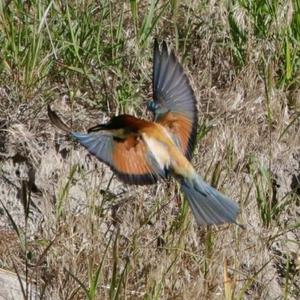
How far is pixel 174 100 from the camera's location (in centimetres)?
336

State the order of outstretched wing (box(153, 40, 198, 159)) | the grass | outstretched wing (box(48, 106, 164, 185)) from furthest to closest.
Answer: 1. the grass
2. outstretched wing (box(153, 40, 198, 159))
3. outstretched wing (box(48, 106, 164, 185))

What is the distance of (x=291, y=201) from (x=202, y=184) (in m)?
1.03

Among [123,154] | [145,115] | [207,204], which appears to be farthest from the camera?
[145,115]

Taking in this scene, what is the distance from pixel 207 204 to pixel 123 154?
29 centimetres

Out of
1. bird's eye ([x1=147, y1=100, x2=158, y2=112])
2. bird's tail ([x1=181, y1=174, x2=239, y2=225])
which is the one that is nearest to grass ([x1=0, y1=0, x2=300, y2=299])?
bird's tail ([x1=181, y1=174, x2=239, y2=225])

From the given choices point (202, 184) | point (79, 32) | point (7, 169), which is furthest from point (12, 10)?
point (202, 184)

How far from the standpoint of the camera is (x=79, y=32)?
172 inches

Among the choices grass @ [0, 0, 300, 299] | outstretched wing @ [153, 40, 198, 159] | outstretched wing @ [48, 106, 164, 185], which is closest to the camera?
outstretched wing @ [48, 106, 164, 185]

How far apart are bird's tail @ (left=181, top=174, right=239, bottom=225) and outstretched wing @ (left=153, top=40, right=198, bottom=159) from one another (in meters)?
0.09

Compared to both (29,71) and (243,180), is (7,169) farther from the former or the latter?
(243,180)

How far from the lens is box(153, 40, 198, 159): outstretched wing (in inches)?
131

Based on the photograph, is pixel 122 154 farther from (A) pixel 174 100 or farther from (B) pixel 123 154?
(A) pixel 174 100

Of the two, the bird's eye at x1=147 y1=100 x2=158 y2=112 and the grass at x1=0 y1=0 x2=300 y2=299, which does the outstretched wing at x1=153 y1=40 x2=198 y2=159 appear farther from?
the grass at x1=0 y1=0 x2=300 y2=299

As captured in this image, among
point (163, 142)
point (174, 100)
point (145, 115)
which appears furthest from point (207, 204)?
point (145, 115)
